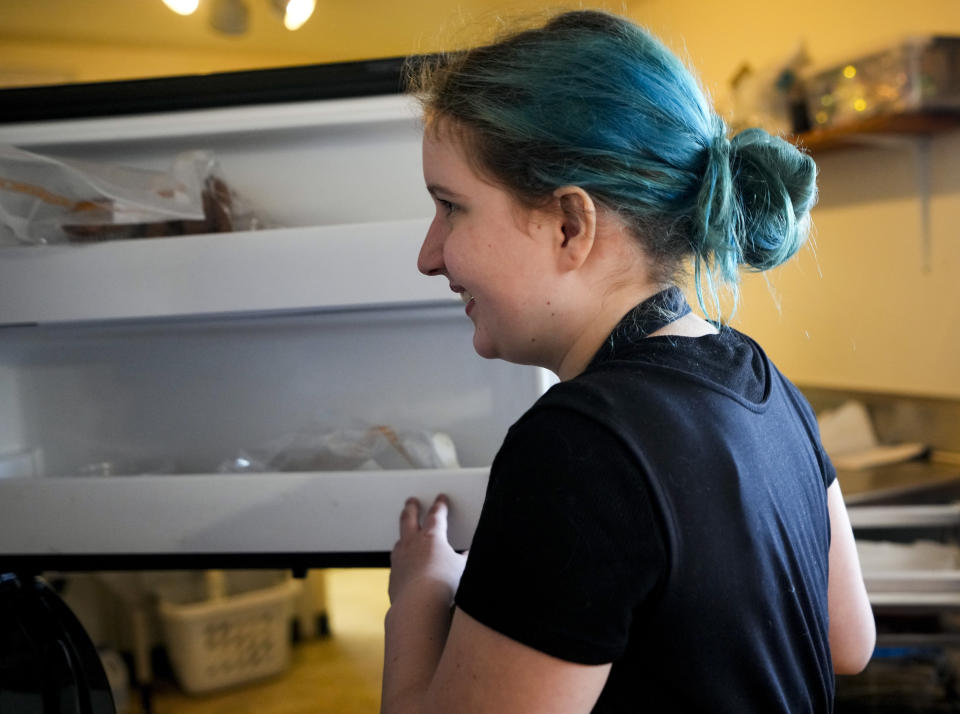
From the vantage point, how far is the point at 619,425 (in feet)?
1.80

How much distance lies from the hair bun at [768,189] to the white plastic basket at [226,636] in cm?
79

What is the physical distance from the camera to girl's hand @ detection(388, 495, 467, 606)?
2.45 feet

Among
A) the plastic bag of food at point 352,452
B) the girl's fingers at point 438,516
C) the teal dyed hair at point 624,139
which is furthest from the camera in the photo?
the plastic bag of food at point 352,452

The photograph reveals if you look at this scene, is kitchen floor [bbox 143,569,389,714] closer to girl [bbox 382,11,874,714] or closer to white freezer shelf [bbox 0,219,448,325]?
girl [bbox 382,11,874,714]

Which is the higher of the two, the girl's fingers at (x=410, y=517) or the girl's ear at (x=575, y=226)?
the girl's ear at (x=575, y=226)

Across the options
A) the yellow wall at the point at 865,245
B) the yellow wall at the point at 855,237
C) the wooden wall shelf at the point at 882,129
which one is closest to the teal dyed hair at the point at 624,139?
the yellow wall at the point at 855,237

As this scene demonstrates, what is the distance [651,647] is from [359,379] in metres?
0.66

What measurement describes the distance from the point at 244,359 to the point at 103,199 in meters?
0.30

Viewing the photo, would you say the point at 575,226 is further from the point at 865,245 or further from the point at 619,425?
the point at 865,245

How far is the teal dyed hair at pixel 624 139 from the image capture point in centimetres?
65

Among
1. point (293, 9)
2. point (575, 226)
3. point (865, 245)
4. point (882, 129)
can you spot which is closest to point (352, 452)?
point (575, 226)

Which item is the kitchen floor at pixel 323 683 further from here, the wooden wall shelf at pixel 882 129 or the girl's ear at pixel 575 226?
the wooden wall shelf at pixel 882 129

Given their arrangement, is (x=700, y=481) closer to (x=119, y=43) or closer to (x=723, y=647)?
(x=723, y=647)

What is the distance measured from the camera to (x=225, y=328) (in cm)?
114
